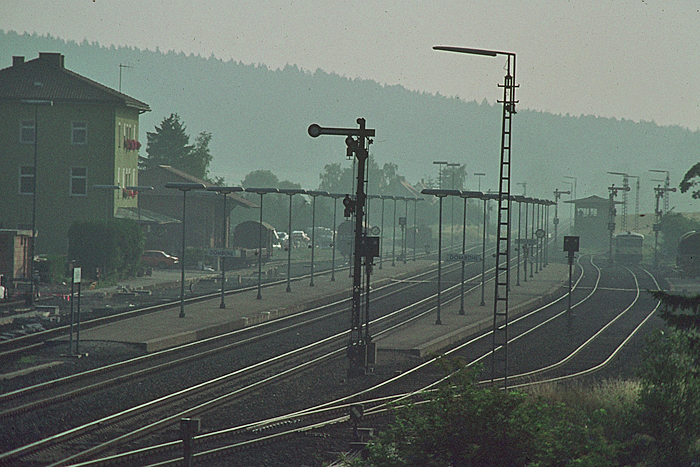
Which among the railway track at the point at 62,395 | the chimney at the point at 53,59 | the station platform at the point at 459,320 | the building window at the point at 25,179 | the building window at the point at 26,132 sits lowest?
the station platform at the point at 459,320

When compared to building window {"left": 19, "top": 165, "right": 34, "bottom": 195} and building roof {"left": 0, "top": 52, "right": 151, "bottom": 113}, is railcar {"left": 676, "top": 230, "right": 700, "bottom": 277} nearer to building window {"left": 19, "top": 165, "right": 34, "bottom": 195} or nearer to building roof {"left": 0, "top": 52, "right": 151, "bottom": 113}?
building roof {"left": 0, "top": 52, "right": 151, "bottom": 113}

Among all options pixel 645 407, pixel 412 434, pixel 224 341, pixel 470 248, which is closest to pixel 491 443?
pixel 412 434

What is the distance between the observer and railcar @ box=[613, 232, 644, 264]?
81.4m

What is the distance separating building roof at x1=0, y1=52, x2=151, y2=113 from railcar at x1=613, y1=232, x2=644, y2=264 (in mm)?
47376

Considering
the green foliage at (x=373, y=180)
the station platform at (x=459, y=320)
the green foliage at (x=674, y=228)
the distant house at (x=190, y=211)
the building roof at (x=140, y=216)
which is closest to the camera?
the station platform at (x=459, y=320)

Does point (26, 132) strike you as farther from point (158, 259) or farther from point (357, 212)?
point (357, 212)

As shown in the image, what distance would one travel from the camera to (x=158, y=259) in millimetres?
59750

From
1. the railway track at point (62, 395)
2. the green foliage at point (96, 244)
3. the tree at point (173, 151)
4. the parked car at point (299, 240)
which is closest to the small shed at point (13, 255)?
the green foliage at point (96, 244)

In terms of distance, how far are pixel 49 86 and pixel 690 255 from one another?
1765 inches

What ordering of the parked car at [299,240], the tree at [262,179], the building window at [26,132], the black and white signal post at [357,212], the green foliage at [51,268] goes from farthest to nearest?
1. the tree at [262,179]
2. the parked car at [299,240]
3. the building window at [26,132]
4. the green foliage at [51,268]
5. the black and white signal post at [357,212]

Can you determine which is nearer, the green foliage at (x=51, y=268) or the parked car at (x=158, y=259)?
the green foliage at (x=51, y=268)

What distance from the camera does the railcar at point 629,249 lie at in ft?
267

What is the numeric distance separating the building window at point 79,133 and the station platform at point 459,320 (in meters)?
26.4

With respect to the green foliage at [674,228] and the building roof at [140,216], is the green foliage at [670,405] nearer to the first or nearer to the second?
the building roof at [140,216]
